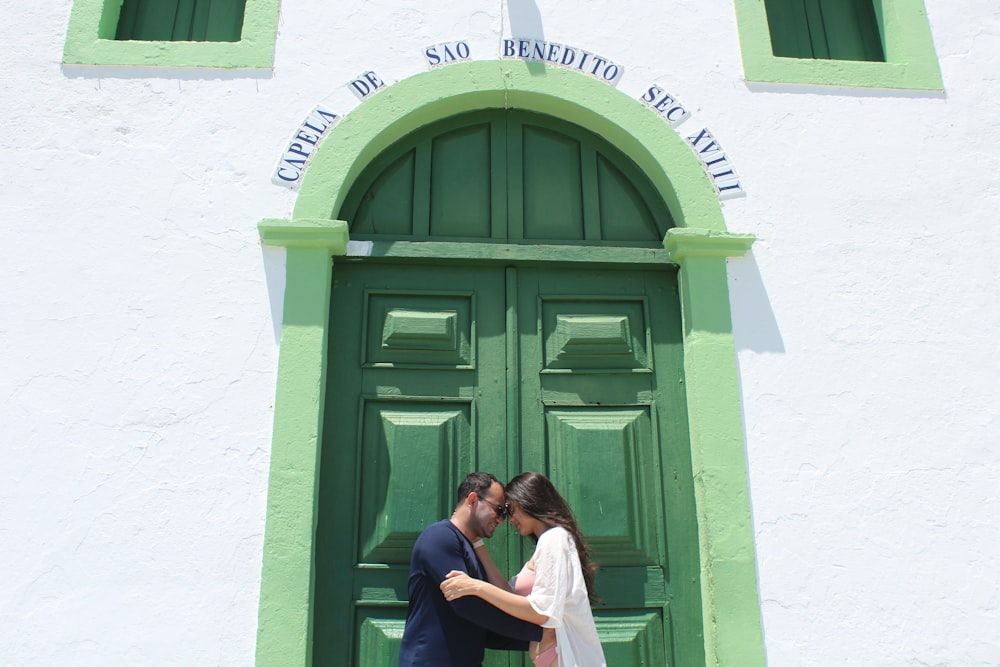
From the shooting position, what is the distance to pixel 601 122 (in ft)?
13.9

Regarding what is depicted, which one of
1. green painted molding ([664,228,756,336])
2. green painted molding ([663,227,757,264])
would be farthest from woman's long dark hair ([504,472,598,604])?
green painted molding ([663,227,757,264])

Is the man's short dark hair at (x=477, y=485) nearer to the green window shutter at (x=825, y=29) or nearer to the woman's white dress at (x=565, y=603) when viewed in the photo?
the woman's white dress at (x=565, y=603)

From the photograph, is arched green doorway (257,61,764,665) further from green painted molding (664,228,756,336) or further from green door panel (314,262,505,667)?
green door panel (314,262,505,667)

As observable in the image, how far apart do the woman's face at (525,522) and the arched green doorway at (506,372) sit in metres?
0.46

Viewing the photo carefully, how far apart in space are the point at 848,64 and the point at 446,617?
11.2ft

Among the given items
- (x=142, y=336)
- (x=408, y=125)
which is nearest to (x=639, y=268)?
(x=408, y=125)

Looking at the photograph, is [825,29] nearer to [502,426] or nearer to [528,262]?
[528,262]

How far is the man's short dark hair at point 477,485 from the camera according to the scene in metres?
3.33

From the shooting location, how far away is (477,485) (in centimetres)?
333

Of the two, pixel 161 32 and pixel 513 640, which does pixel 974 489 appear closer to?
pixel 513 640

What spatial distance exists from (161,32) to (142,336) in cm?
183

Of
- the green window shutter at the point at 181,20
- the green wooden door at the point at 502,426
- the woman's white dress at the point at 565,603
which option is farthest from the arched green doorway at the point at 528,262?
the green window shutter at the point at 181,20

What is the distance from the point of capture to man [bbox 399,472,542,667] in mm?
3023

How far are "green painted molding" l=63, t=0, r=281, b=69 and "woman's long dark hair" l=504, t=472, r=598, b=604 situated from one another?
2423 mm
